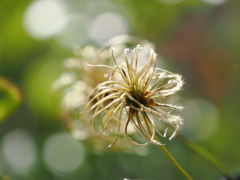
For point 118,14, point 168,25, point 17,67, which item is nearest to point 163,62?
point 168,25

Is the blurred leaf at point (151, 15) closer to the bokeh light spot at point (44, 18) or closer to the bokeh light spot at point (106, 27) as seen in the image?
the bokeh light spot at point (106, 27)

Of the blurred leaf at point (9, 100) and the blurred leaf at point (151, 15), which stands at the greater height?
the blurred leaf at point (9, 100)

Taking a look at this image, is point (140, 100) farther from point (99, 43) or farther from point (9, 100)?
point (99, 43)

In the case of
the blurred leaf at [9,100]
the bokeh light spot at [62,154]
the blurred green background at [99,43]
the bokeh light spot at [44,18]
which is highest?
the blurred leaf at [9,100]

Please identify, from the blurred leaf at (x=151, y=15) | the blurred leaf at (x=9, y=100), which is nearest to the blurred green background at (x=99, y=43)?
the blurred leaf at (x=151, y=15)

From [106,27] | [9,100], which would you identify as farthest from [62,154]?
[9,100]

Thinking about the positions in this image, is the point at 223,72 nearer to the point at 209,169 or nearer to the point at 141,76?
the point at 209,169

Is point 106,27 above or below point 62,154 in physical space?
above
